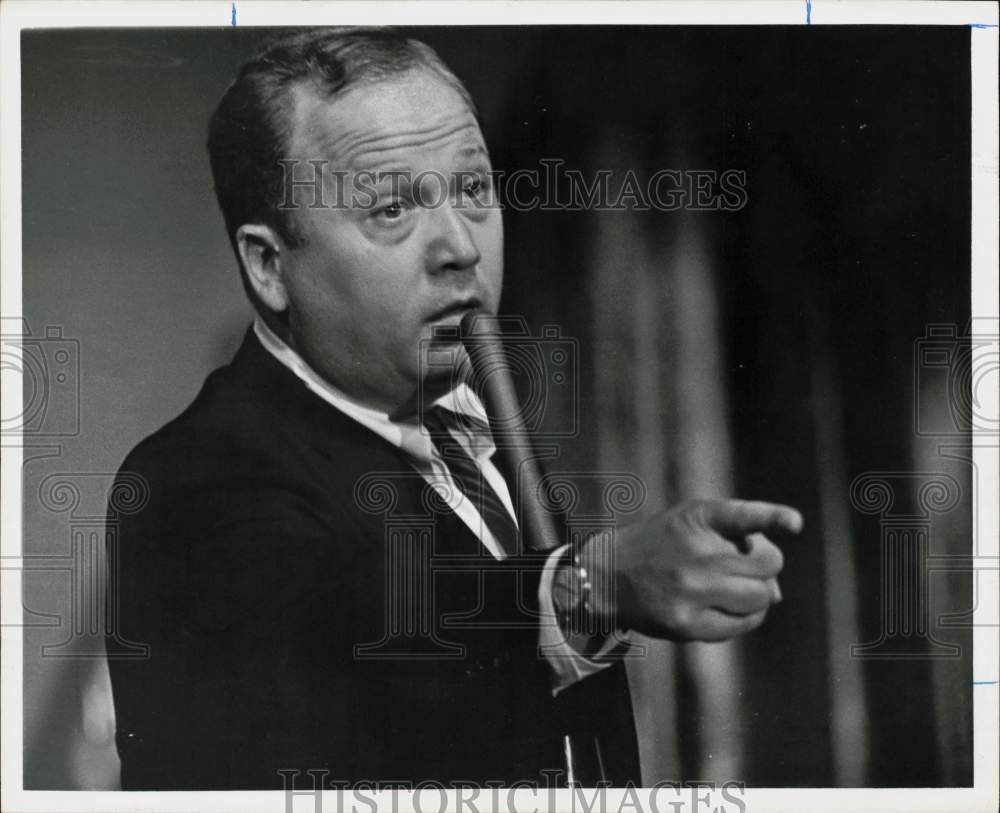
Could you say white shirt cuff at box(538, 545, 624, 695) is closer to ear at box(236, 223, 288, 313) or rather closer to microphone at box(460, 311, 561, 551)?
microphone at box(460, 311, 561, 551)

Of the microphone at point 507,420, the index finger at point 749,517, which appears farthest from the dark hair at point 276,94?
the index finger at point 749,517

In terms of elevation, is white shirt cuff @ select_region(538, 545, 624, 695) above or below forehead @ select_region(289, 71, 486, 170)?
below

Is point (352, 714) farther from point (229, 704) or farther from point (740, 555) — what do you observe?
point (740, 555)

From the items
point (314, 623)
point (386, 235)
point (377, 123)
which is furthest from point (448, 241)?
point (314, 623)

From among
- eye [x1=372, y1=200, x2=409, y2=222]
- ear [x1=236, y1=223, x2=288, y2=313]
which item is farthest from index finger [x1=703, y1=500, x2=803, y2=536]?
ear [x1=236, y1=223, x2=288, y2=313]

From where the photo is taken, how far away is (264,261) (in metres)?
2.79

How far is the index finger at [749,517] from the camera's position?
2.80 m

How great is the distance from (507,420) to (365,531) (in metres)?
Answer: 0.49

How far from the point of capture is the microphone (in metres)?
2.79

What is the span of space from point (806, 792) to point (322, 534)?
59.3 inches

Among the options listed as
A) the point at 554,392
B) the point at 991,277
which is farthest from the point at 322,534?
the point at 991,277

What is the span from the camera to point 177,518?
2.78 meters

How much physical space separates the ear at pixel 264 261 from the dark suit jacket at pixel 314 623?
0.13m

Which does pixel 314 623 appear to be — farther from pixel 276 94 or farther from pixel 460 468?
pixel 276 94
